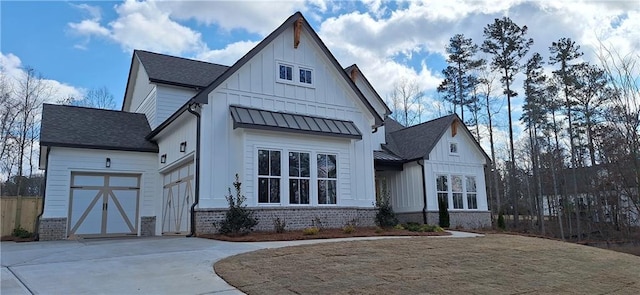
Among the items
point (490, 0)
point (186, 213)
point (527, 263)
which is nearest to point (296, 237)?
point (186, 213)

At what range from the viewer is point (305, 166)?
49.1 ft

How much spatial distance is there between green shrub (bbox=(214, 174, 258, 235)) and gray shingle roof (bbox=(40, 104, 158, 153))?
6.05 m

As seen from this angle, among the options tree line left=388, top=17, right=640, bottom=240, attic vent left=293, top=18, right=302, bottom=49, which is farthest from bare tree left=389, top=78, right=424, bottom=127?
attic vent left=293, top=18, right=302, bottom=49

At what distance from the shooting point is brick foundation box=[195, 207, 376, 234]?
13.2m

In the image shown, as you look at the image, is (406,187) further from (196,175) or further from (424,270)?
(424,270)

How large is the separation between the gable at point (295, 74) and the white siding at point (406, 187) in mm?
4742

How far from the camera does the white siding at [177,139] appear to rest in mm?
14406

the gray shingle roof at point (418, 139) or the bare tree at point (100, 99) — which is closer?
the gray shingle roof at point (418, 139)

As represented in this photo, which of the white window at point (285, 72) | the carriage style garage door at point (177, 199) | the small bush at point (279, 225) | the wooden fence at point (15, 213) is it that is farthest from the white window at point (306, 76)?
the wooden fence at point (15, 213)

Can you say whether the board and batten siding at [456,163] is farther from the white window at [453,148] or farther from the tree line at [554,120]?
the tree line at [554,120]

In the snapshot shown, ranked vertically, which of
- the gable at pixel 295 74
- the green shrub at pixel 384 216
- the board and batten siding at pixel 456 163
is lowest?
the green shrub at pixel 384 216

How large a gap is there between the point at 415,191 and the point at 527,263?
1193 centimetres

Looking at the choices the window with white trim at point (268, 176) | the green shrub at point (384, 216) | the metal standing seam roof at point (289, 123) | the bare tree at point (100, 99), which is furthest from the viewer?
the bare tree at point (100, 99)

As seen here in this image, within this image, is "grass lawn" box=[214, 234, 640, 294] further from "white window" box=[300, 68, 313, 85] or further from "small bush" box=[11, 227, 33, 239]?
"small bush" box=[11, 227, 33, 239]
